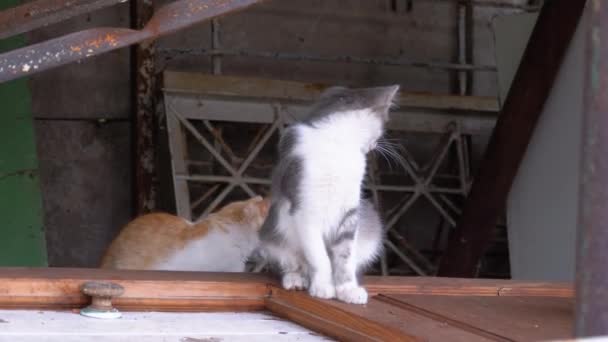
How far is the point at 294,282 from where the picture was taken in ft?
8.20

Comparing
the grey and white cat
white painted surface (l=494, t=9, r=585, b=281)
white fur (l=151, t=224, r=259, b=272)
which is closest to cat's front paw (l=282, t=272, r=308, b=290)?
the grey and white cat

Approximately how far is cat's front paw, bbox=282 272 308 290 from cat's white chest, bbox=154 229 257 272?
141 centimetres

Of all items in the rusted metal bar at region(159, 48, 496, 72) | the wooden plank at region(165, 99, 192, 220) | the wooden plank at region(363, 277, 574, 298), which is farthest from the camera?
the rusted metal bar at region(159, 48, 496, 72)

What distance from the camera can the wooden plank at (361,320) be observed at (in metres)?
1.81

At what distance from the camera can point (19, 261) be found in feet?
16.7

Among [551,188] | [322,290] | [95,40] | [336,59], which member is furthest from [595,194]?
[336,59]

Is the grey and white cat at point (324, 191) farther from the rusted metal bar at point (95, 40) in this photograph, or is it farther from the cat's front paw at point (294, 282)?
the rusted metal bar at point (95, 40)

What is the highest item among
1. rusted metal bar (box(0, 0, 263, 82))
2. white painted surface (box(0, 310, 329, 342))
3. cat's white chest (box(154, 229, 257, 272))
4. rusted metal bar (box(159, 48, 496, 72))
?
rusted metal bar (box(159, 48, 496, 72))

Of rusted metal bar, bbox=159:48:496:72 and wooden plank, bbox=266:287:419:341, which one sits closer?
wooden plank, bbox=266:287:419:341

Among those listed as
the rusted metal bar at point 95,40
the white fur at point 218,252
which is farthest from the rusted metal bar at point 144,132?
the rusted metal bar at point 95,40

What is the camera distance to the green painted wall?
509 cm

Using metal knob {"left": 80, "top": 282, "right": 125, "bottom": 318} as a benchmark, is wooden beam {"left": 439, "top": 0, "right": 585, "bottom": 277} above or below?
above

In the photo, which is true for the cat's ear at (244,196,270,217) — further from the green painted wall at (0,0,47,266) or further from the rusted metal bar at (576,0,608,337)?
the rusted metal bar at (576,0,608,337)

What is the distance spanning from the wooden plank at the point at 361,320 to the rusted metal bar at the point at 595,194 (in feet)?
2.93
